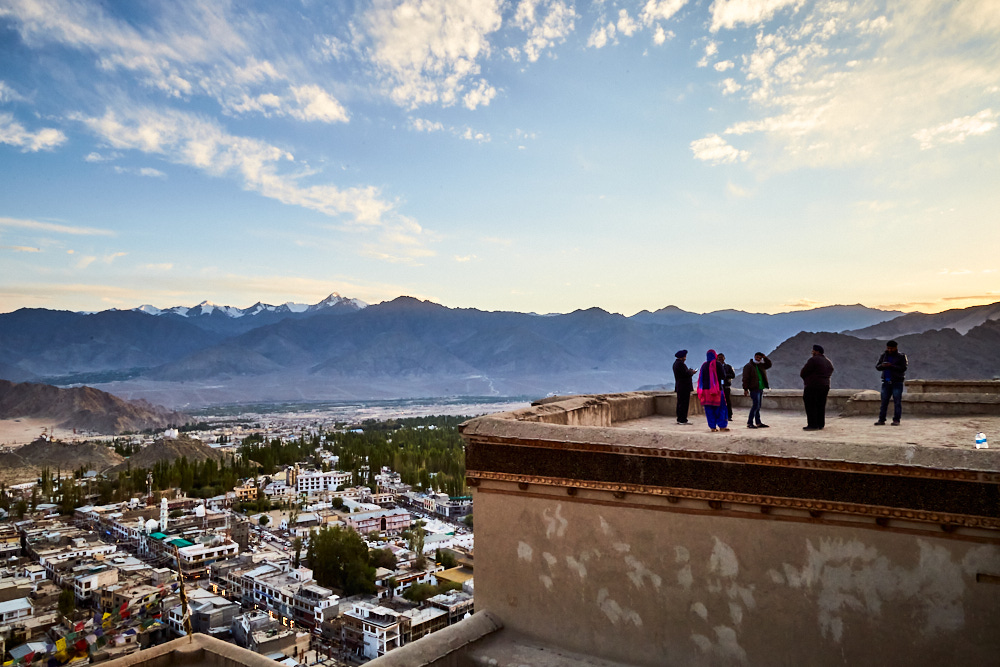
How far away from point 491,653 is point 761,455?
6.47 feet

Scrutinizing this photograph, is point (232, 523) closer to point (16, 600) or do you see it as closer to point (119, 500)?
point (16, 600)

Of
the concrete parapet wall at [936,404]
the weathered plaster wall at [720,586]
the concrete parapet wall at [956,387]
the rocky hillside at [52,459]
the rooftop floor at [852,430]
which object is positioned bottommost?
the rocky hillside at [52,459]

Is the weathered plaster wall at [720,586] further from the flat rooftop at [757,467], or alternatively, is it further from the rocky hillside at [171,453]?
the rocky hillside at [171,453]

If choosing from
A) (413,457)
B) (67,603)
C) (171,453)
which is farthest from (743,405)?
(171,453)

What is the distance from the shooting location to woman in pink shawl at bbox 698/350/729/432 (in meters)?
5.59

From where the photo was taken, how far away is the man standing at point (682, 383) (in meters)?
6.18

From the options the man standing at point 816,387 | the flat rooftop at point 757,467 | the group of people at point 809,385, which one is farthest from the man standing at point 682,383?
the flat rooftop at point 757,467

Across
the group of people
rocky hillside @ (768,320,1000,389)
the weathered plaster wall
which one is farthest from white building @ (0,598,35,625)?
rocky hillside @ (768,320,1000,389)

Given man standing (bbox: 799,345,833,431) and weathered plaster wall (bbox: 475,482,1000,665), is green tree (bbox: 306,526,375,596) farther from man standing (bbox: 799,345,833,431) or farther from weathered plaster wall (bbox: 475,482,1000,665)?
weathered plaster wall (bbox: 475,482,1000,665)

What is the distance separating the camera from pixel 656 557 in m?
3.63

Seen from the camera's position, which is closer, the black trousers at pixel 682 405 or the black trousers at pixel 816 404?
the black trousers at pixel 816 404

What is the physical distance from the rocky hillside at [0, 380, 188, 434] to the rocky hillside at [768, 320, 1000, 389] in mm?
125852

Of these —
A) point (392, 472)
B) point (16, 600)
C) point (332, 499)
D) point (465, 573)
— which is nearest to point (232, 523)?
point (332, 499)

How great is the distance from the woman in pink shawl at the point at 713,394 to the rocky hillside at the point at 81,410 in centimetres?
15067
